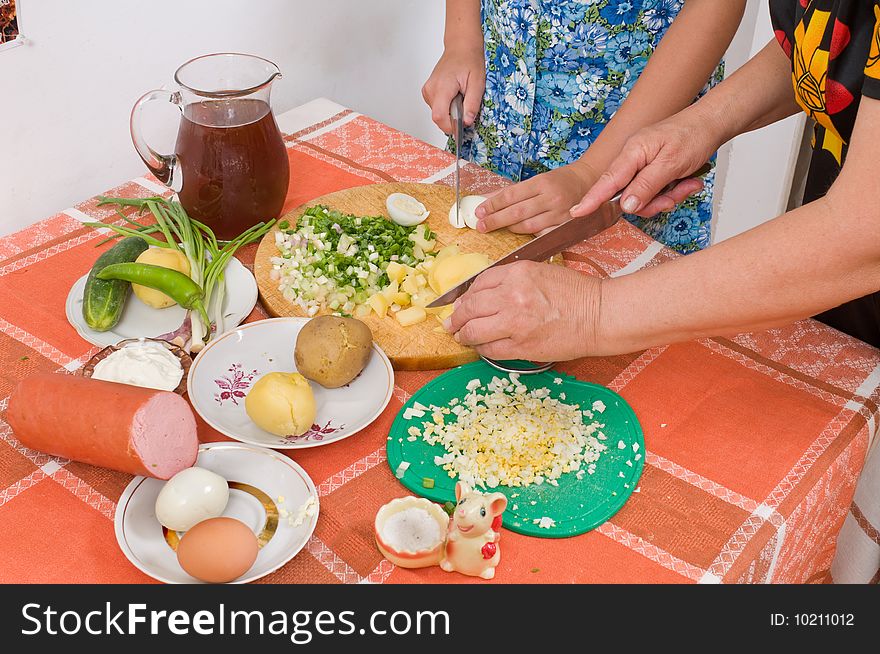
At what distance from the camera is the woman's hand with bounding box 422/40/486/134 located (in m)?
1.92

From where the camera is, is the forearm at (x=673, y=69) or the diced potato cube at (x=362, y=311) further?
the forearm at (x=673, y=69)

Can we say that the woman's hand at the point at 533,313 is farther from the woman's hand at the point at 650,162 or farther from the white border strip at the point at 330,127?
the white border strip at the point at 330,127

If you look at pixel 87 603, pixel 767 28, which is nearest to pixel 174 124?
pixel 87 603

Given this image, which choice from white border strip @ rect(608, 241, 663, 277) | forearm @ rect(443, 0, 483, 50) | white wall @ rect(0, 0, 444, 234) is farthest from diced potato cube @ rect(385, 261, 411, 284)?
white wall @ rect(0, 0, 444, 234)

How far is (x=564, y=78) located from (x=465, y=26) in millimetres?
314

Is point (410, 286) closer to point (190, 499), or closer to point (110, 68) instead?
point (190, 499)

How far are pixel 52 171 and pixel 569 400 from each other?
1343 millimetres

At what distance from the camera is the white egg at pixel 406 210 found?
1.64 m

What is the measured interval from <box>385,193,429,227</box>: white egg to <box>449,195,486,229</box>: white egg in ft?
0.18

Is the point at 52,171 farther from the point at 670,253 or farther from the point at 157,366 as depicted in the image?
the point at 670,253

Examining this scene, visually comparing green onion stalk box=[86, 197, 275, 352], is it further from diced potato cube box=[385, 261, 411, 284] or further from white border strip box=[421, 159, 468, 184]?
white border strip box=[421, 159, 468, 184]

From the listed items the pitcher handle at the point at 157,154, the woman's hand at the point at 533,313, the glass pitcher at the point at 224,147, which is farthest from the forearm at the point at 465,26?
the woman's hand at the point at 533,313

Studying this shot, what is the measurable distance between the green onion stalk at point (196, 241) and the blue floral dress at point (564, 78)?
2.08 feet

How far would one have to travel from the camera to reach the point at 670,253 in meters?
1.66
